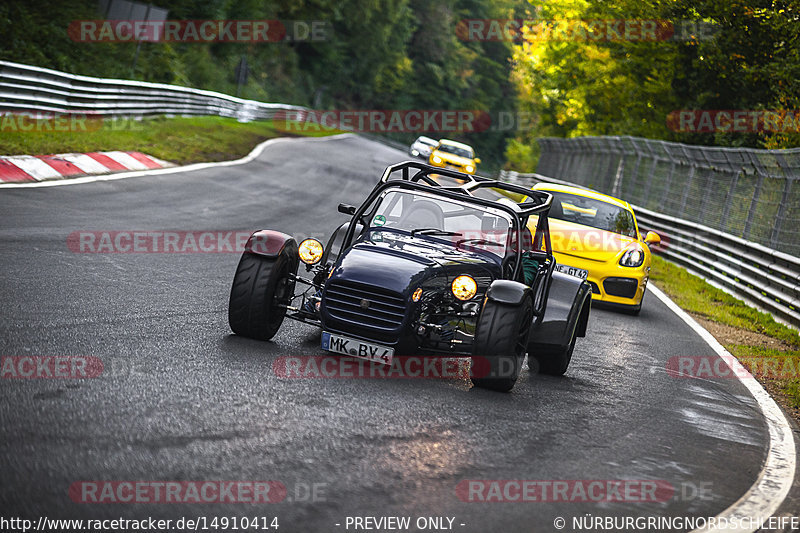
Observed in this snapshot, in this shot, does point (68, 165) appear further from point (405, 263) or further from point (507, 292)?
point (507, 292)

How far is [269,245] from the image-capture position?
749cm

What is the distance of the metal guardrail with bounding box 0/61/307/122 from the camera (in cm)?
1889

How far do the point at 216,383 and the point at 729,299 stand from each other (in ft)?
38.7

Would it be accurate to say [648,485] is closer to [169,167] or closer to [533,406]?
[533,406]

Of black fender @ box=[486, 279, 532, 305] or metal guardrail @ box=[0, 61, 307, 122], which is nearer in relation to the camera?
black fender @ box=[486, 279, 532, 305]

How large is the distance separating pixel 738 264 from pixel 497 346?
35.7 feet

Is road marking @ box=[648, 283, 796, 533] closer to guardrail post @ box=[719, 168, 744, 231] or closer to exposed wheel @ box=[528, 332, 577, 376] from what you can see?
exposed wheel @ box=[528, 332, 577, 376]

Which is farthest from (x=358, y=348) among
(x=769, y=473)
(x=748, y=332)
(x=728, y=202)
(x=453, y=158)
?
(x=453, y=158)

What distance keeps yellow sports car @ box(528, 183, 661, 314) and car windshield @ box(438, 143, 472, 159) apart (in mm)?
25462

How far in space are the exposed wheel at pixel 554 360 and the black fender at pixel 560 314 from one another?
0.06 m

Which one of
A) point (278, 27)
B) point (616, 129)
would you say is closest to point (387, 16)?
point (278, 27)

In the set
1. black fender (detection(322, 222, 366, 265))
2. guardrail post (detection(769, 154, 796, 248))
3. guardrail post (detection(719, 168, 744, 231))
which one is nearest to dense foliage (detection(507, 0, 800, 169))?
guardrail post (detection(719, 168, 744, 231))
